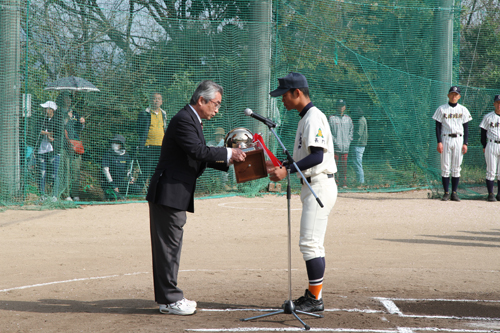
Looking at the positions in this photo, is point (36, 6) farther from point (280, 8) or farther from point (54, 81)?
point (280, 8)

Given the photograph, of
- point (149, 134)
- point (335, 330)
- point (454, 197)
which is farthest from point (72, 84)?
point (335, 330)

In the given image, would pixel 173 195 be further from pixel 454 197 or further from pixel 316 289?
pixel 454 197

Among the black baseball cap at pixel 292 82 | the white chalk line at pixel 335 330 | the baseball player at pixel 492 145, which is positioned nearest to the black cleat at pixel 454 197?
the baseball player at pixel 492 145

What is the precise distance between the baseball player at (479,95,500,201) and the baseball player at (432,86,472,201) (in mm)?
678

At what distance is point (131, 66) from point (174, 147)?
8007 millimetres

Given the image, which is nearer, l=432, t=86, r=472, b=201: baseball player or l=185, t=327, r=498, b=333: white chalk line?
l=185, t=327, r=498, b=333: white chalk line

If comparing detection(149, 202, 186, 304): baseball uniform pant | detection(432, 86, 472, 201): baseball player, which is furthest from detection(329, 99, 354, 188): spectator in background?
detection(149, 202, 186, 304): baseball uniform pant

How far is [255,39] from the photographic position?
1299 centimetres

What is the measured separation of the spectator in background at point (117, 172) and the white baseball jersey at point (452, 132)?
23.2 feet

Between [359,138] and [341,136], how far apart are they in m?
0.58

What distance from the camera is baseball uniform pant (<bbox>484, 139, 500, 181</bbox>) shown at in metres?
11.8

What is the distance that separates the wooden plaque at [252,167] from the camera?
4.48 metres

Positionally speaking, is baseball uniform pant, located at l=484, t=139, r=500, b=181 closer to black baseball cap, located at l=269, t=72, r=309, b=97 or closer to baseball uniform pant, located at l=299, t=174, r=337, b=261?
baseball uniform pant, located at l=299, t=174, r=337, b=261

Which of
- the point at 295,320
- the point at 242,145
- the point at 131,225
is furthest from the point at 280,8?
the point at 295,320
